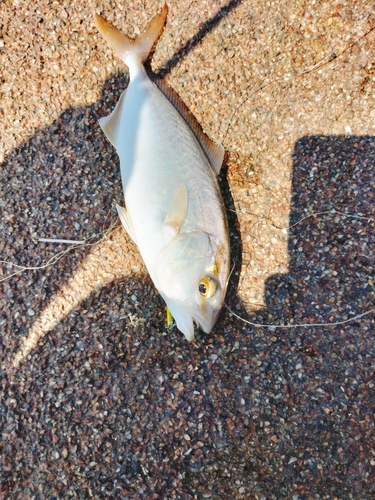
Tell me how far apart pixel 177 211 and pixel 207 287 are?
1.50 feet

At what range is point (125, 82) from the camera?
9.25 feet

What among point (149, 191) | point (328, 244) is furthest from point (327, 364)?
point (149, 191)

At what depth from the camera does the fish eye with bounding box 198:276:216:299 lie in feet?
7.01

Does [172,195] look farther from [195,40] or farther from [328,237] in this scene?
[195,40]

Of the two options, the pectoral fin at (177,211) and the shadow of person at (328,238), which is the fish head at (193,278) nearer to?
the pectoral fin at (177,211)

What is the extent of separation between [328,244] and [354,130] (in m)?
0.79

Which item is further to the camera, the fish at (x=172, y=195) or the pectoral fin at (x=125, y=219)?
the pectoral fin at (x=125, y=219)

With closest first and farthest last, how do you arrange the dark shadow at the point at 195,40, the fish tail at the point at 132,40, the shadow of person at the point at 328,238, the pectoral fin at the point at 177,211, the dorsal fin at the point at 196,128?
the pectoral fin at the point at 177,211
the shadow of person at the point at 328,238
the dorsal fin at the point at 196,128
the fish tail at the point at 132,40
the dark shadow at the point at 195,40

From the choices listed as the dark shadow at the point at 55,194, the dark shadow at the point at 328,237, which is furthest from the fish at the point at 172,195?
the dark shadow at the point at 328,237

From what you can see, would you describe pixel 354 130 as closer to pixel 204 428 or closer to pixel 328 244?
pixel 328 244

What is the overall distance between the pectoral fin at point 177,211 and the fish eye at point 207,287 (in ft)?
1.03

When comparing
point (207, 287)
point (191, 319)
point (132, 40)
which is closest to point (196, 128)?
point (132, 40)

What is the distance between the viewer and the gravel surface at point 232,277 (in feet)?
6.94

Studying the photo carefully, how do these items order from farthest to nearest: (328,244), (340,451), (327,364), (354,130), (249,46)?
(249,46), (354,130), (328,244), (327,364), (340,451)
